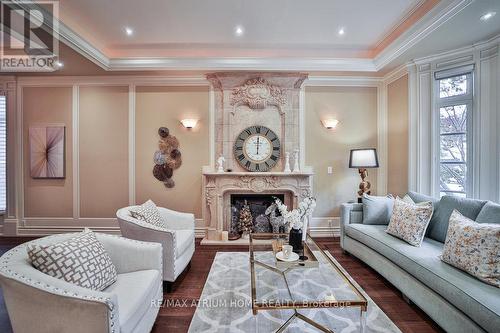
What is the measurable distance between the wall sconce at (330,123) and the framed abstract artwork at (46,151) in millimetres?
4588

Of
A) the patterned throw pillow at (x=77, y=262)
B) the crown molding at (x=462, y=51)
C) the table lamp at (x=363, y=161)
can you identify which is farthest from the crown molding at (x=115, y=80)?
the crown molding at (x=462, y=51)

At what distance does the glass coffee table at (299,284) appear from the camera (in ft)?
4.76

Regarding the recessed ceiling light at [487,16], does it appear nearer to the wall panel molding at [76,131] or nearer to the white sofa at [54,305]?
the wall panel molding at [76,131]

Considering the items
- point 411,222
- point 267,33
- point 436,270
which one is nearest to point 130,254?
point 436,270

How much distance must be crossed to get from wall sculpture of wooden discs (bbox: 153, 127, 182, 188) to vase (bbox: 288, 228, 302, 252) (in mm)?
2537

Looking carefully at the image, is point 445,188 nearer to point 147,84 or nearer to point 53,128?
point 147,84

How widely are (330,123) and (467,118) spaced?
5.79 ft

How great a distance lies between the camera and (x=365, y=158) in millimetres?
3578

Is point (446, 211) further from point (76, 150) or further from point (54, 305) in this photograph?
point (76, 150)

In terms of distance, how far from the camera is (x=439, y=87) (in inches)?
130

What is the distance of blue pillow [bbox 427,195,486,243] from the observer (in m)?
2.18

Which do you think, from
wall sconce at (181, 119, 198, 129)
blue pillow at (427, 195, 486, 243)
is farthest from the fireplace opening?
blue pillow at (427, 195, 486, 243)

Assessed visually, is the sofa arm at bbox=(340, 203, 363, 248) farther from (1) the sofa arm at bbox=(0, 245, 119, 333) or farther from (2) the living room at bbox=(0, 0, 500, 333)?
(1) the sofa arm at bbox=(0, 245, 119, 333)

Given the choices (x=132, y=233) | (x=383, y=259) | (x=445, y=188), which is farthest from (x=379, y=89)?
(x=132, y=233)
